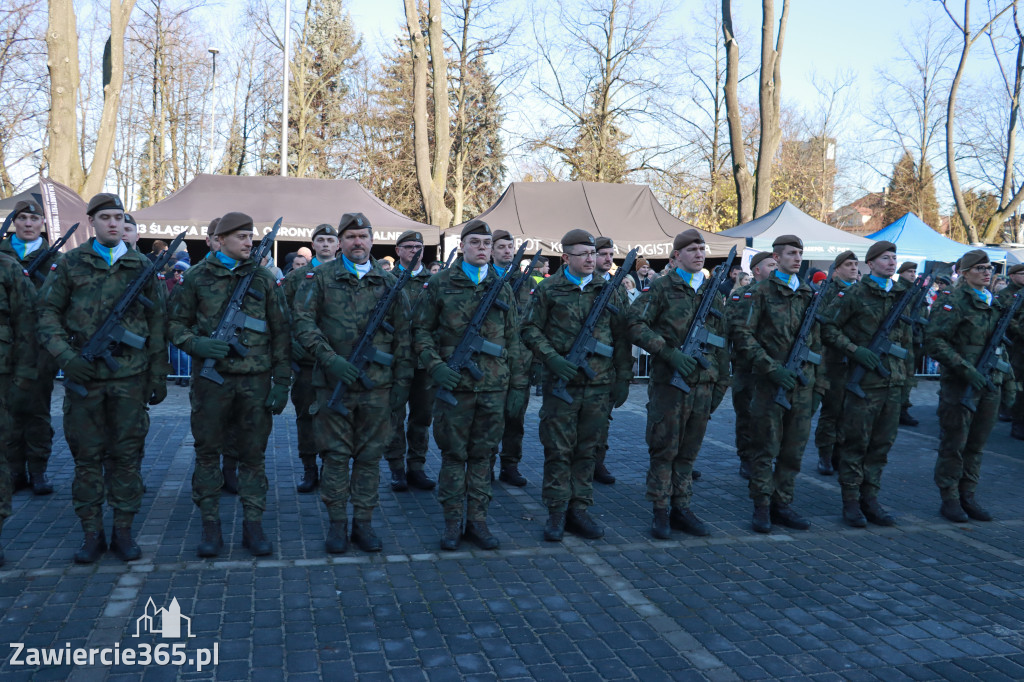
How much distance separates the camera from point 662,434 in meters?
5.91

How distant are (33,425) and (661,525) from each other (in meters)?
5.13

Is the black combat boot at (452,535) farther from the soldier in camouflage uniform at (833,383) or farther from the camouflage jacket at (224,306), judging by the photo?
the soldier in camouflage uniform at (833,383)

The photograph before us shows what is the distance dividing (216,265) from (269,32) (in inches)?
1314

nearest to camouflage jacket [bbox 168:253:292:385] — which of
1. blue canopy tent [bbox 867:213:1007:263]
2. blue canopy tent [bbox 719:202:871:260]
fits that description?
blue canopy tent [bbox 719:202:871:260]

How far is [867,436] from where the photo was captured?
6438mm

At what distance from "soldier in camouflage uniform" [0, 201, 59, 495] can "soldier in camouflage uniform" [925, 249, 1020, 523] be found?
731cm

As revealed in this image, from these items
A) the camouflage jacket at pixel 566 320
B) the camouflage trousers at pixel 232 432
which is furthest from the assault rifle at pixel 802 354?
the camouflage trousers at pixel 232 432

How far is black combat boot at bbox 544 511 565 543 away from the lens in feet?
19.1

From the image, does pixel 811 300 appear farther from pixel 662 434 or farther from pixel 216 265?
pixel 216 265

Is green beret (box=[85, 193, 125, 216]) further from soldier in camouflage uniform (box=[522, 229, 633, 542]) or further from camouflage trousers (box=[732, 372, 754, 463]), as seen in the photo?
camouflage trousers (box=[732, 372, 754, 463])

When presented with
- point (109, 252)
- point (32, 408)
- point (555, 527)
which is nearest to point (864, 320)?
point (555, 527)

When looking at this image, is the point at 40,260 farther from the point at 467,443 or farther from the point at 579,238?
the point at 579,238

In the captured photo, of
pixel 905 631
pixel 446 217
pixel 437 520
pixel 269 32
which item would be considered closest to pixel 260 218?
pixel 446 217

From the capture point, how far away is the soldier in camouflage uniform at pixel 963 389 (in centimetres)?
666
